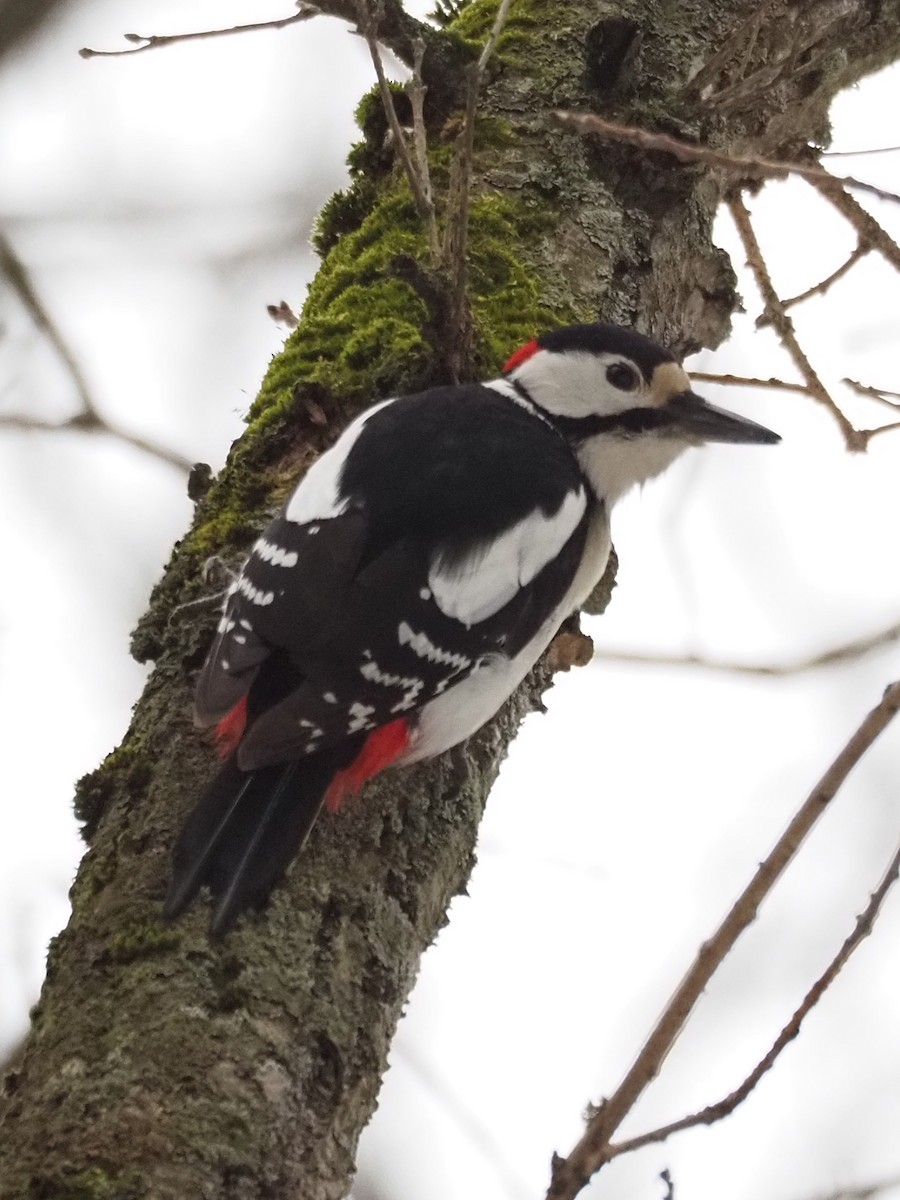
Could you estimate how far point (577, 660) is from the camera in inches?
97.9

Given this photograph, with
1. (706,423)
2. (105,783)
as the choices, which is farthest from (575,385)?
(105,783)

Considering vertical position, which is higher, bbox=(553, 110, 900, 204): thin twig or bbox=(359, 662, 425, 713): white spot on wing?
bbox=(553, 110, 900, 204): thin twig

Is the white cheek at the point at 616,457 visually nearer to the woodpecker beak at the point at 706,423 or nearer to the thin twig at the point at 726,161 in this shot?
the woodpecker beak at the point at 706,423

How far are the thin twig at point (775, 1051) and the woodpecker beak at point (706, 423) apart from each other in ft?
4.08

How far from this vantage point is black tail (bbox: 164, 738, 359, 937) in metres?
1.57

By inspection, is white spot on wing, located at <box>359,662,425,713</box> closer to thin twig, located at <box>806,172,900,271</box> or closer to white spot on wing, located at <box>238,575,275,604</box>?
white spot on wing, located at <box>238,575,275,604</box>

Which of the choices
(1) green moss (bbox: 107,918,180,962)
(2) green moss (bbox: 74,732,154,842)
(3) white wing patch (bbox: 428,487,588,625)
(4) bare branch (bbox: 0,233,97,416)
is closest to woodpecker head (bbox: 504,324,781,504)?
(3) white wing patch (bbox: 428,487,588,625)

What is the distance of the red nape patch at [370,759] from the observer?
1835mm

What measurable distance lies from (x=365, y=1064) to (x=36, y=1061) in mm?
361

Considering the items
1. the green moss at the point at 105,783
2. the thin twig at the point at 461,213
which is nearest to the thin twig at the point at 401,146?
the thin twig at the point at 461,213

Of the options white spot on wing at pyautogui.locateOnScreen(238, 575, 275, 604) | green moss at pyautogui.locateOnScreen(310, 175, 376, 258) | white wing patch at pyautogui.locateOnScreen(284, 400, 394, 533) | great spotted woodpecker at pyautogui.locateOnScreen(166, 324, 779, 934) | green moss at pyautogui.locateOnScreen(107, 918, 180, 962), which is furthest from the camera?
green moss at pyautogui.locateOnScreen(310, 175, 376, 258)

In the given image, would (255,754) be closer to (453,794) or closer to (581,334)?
(453,794)

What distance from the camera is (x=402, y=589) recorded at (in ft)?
6.24

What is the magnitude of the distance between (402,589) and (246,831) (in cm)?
42
